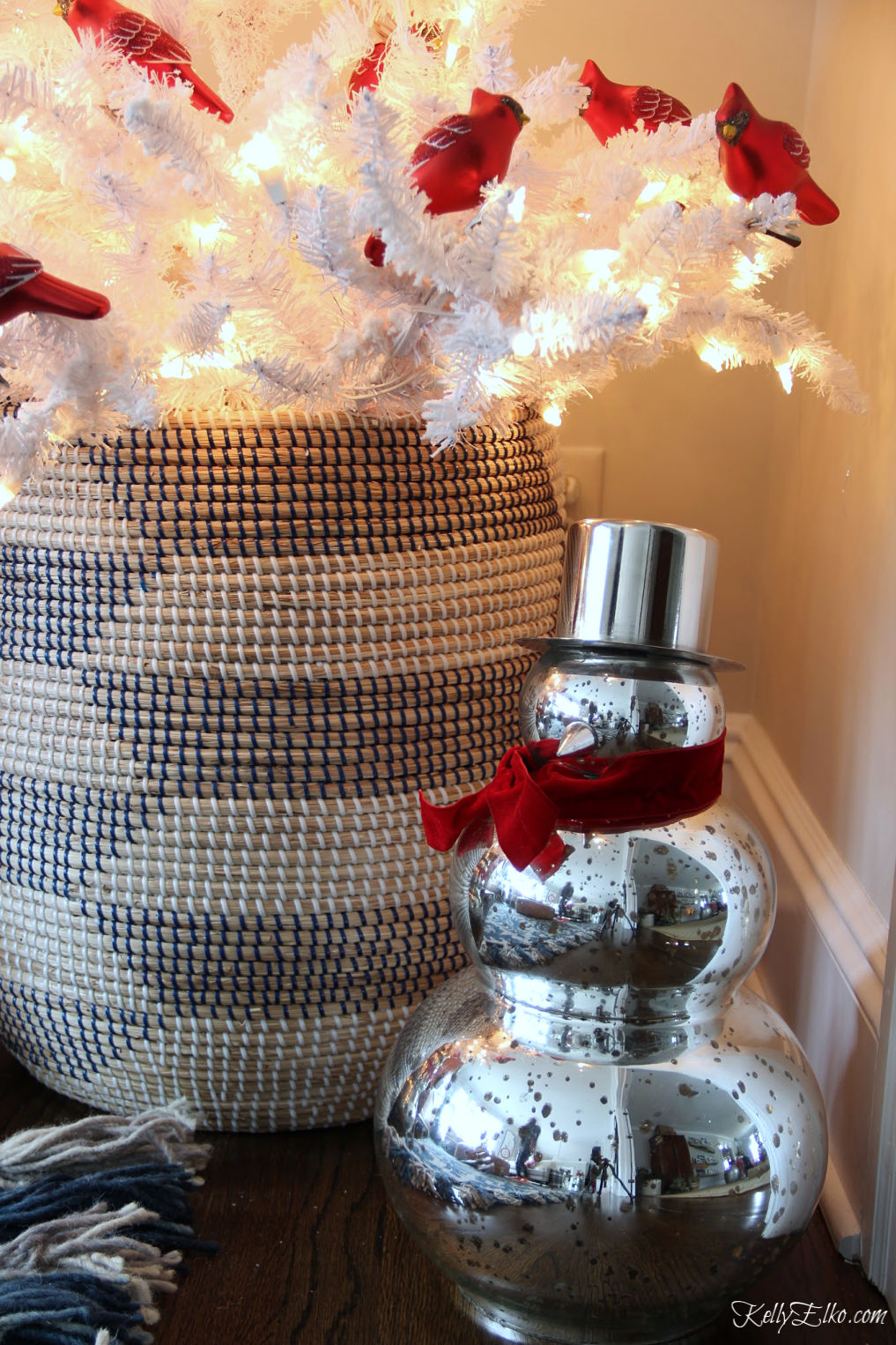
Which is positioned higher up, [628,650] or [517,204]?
[517,204]

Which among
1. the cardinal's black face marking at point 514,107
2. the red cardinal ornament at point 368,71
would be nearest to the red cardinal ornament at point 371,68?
the red cardinal ornament at point 368,71

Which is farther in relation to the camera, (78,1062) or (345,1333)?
(78,1062)

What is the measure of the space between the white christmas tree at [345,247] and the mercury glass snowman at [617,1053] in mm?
117

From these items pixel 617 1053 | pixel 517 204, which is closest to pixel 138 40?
pixel 517 204

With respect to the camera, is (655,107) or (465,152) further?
(655,107)

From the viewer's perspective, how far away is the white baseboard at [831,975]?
0.60m

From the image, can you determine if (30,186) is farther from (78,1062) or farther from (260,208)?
(78,1062)

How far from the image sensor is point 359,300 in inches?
22.5

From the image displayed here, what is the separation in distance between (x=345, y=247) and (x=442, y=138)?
6cm

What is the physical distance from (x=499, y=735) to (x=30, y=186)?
0.39 metres

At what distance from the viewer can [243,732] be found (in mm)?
607

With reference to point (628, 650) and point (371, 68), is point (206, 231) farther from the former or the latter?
point (628, 650)

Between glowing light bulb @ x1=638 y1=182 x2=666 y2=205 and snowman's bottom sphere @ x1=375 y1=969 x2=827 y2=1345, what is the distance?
412 mm

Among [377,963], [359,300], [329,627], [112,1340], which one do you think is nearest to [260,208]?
[359,300]
